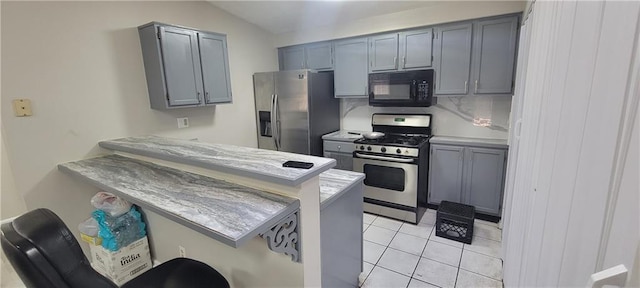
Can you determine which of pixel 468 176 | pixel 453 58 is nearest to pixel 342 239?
pixel 468 176

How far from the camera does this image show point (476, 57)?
2.88 meters

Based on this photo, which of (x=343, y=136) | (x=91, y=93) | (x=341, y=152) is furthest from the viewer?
(x=343, y=136)

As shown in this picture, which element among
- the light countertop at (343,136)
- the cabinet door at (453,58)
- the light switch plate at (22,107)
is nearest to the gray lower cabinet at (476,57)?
the cabinet door at (453,58)

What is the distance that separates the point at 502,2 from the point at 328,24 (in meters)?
2.01

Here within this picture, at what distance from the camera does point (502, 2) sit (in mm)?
2656

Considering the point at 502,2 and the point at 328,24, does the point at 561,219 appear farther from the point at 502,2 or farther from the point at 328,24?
the point at 328,24

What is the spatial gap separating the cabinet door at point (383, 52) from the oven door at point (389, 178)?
116cm

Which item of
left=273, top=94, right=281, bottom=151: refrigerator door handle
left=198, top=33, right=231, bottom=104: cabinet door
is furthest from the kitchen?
left=273, top=94, right=281, bottom=151: refrigerator door handle

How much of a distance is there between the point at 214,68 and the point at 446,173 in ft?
9.68

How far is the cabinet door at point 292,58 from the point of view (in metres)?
4.03

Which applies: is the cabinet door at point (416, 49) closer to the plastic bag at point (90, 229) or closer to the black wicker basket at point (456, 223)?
the black wicker basket at point (456, 223)

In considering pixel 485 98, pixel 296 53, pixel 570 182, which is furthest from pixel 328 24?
pixel 570 182

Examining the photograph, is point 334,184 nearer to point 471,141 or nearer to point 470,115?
point 471,141

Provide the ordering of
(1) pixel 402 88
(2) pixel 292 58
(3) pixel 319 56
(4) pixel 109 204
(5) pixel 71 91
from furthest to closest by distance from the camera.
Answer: (2) pixel 292 58 → (3) pixel 319 56 → (1) pixel 402 88 → (5) pixel 71 91 → (4) pixel 109 204
